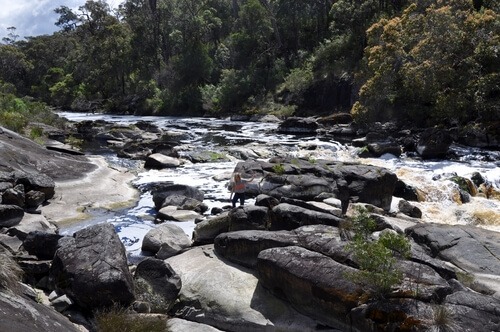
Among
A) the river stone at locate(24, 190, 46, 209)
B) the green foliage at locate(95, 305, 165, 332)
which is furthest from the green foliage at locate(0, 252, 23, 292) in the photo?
the river stone at locate(24, 190, 46, 209)

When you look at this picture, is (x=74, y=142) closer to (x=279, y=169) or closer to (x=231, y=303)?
(x=279, y=169)

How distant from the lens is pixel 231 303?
8461 mm

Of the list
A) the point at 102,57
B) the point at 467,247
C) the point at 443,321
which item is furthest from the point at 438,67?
the point at 102,57

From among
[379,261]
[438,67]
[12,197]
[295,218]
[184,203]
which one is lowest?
[184,203]

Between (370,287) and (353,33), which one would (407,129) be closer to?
(353,33)

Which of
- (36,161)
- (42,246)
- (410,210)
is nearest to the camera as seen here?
(42,246)

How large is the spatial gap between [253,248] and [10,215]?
759cm

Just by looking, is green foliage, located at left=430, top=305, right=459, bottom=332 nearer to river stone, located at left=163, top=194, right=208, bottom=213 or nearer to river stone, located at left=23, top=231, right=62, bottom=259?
river stone, located at left=23, top=231, right=62, bottom=259

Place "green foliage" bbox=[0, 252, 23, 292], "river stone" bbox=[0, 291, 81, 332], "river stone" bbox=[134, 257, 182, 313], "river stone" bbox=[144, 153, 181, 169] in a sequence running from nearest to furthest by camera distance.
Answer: "river stone" bbox=[0, 291, 81, 332]
"green foliage" bbox=[0, 252, 23, 292]
"river stone" bbox=[134, 257, 182, 313]
"river stone" bbox=[144, 153, 181, 169]

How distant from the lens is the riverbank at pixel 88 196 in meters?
15.3

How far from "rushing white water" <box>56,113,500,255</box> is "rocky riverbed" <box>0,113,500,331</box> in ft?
0.35

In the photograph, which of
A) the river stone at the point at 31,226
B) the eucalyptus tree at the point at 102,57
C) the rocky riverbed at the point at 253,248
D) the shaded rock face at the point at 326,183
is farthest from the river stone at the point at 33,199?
the eucalyptus tree at the point at 102,57

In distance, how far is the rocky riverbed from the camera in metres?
7.42

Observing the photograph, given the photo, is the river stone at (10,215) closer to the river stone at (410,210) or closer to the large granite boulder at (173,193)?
the large granite boulder at (173,193)
